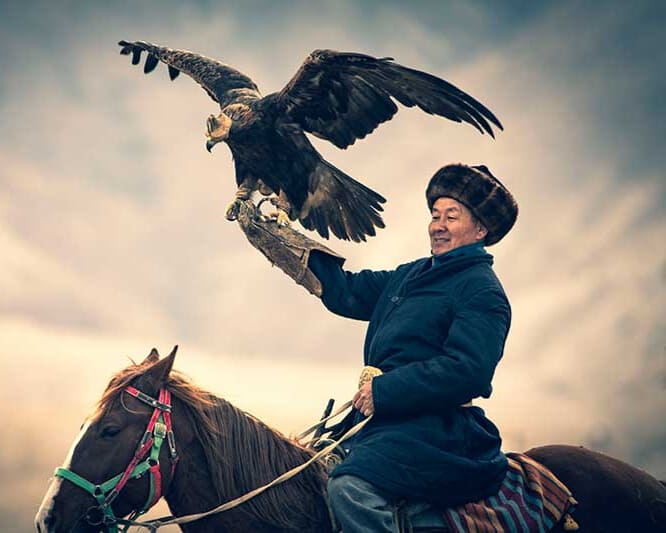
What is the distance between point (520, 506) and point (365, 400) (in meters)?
0.92

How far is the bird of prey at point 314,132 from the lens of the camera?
552cm

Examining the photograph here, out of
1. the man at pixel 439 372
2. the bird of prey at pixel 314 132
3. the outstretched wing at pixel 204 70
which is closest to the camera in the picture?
the man at pixel 439 372

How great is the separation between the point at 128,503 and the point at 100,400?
1.62ft

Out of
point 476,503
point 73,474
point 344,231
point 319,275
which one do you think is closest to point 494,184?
point 319,275

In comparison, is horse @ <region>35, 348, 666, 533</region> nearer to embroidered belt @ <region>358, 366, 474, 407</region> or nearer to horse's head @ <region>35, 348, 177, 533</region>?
horse's head @ <region>35, 348, 177, 533</region>

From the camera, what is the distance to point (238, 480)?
Answer: 370 cm

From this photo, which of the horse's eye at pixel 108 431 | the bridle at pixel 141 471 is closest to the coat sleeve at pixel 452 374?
the bridle at pixel 141 471

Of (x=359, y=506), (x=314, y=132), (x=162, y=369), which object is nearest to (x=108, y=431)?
(x=162, y=369)

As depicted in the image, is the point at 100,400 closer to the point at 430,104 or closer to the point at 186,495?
the point at 186,495

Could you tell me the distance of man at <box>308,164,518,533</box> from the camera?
3.45 metres

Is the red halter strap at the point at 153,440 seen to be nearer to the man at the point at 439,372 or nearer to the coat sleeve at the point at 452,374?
the man at the point at 439,372

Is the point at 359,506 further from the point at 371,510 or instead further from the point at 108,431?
the point at 108,431

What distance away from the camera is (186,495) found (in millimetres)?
3646

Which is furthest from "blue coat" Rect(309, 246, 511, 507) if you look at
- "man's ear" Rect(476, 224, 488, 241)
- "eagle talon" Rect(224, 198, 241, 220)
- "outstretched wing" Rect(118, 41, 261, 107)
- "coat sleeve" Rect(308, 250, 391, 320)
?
"outstretched wing" Rect(118, 41, 261, 107)
